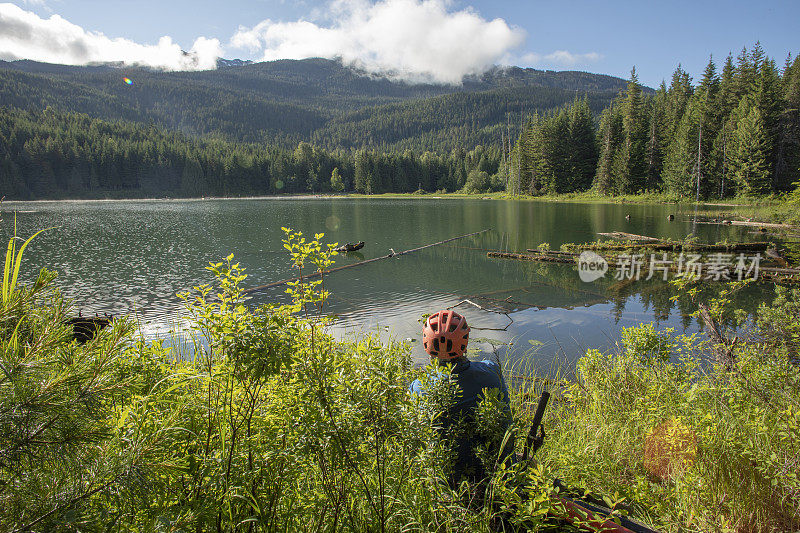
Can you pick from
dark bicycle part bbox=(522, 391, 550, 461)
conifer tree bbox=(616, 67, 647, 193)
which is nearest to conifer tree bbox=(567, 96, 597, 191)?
conifer tree bbox=(616, 67, 647, 193)

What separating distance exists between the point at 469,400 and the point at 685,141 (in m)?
74.3

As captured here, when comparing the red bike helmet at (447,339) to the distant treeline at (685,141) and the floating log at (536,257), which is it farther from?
the distant treeline at (685,141)

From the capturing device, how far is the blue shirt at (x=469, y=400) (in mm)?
3221

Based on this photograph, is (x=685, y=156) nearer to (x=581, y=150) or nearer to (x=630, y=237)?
(x=581, y=150)

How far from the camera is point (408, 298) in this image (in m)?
17.3

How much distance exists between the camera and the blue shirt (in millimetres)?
3221

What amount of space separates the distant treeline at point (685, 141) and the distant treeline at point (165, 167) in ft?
91.0

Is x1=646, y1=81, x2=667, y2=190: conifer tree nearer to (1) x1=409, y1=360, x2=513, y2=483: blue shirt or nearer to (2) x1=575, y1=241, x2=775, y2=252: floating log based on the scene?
(2) x1=575, y1=241, x2=775, y2=252: floating log

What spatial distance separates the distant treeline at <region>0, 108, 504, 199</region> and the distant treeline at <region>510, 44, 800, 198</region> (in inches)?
1092

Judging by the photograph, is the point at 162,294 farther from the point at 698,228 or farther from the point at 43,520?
the point at 698,228

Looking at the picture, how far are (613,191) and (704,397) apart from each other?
82.1 meters

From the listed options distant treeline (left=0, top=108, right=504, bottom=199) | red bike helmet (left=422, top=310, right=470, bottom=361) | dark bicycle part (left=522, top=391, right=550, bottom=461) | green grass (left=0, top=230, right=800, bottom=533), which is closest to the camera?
green grass (left=0, top=230, right=800, bottom=533)

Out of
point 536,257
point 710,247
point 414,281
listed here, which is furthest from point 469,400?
point 710,247

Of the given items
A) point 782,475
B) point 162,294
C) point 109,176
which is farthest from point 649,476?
point 109,176
